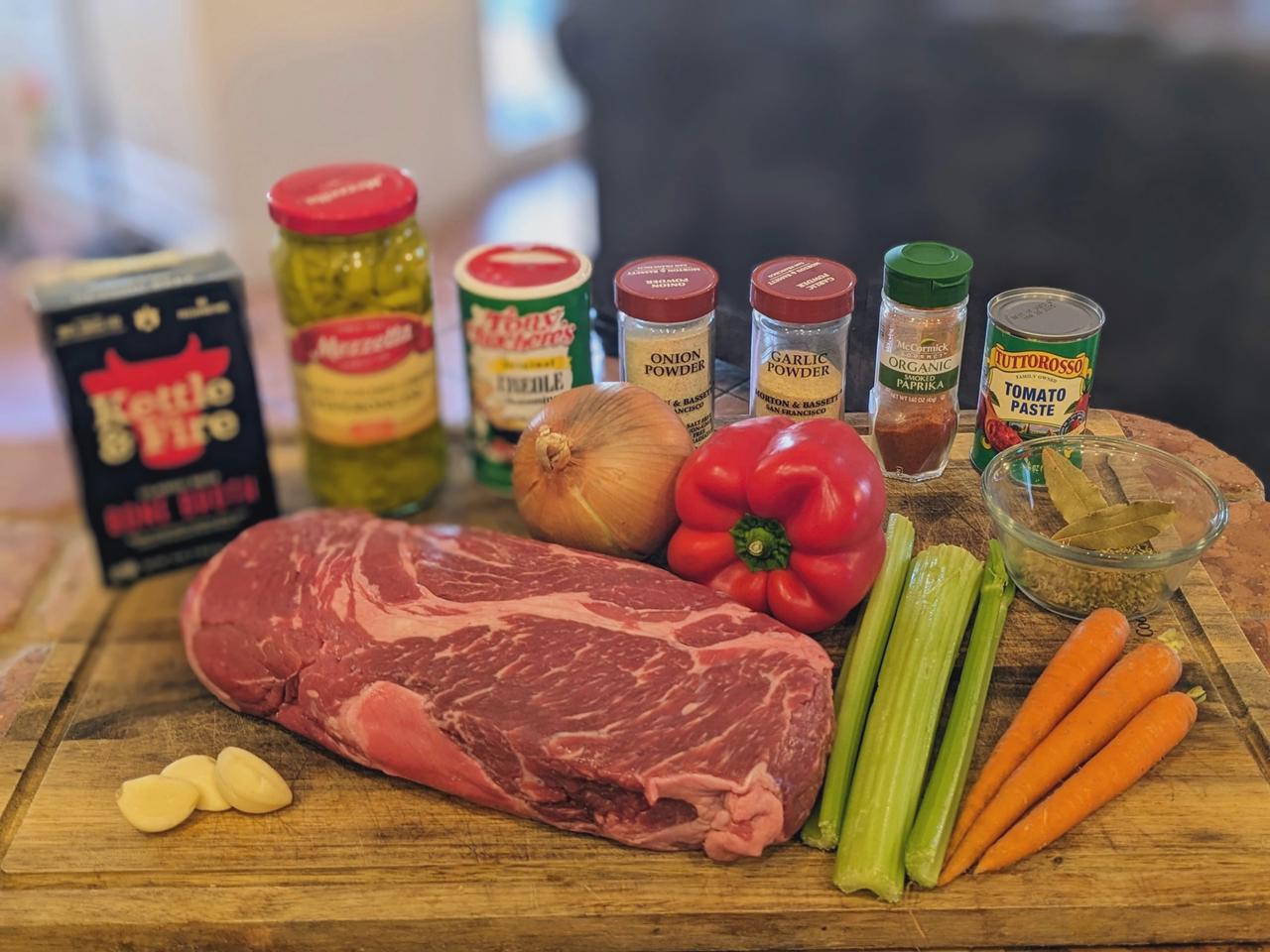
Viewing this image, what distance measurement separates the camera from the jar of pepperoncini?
1695 millimetres

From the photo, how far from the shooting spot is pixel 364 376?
5.76 ft

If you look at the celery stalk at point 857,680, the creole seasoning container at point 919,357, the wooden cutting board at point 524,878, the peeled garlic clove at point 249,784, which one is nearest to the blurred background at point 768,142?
the creole seasoning container at point 919,357

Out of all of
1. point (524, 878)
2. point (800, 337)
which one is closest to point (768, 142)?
point (800, 337)

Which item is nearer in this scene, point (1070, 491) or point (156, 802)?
point (156, 802)

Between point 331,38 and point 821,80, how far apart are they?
175 centimetres

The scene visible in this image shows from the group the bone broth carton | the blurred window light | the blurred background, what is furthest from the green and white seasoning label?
the blurred window light

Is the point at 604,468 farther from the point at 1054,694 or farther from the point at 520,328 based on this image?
the point at 1054,694

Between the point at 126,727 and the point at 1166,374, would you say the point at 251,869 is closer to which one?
the point at 126,727

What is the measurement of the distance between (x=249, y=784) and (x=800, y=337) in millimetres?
811

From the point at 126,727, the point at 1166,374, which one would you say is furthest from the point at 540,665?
the point at 1166,374

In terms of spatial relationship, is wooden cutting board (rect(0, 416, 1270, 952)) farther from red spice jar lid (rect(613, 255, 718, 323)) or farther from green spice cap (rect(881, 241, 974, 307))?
red spice jar lid (rect(613, 255, 718, 323))

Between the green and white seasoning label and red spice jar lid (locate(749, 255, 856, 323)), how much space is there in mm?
83

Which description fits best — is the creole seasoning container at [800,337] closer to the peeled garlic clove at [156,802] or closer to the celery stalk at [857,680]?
the celery stalk at [857,680]

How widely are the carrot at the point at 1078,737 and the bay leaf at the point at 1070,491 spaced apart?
184mm
